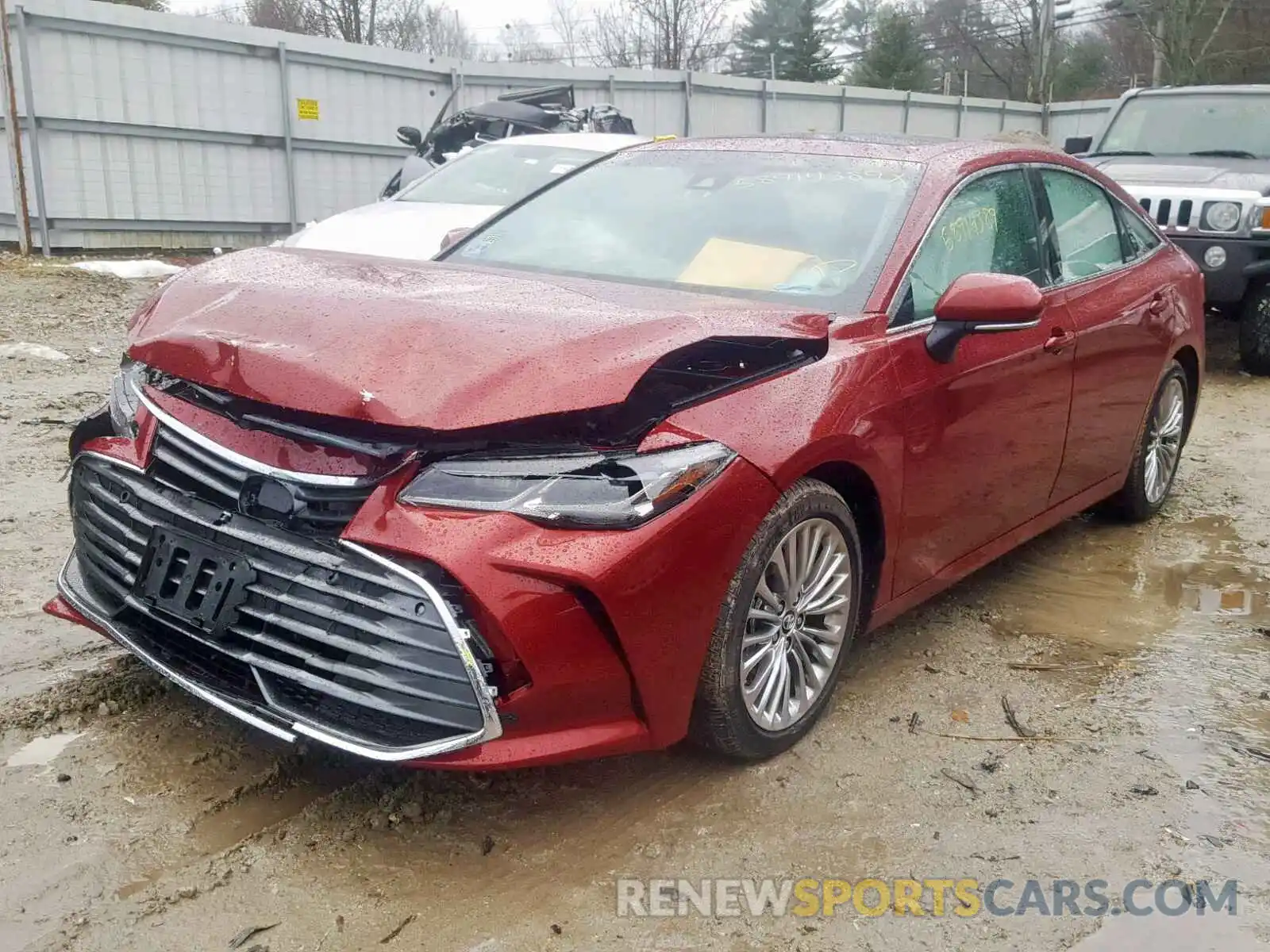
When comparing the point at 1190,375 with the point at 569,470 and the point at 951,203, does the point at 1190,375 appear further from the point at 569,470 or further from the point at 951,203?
the point at 569,470

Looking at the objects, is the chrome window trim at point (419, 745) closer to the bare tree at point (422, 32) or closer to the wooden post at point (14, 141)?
the wooden post at point (14, 141)

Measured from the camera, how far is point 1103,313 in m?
4.14

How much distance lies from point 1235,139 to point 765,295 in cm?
751

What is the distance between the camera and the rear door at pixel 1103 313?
404 cm

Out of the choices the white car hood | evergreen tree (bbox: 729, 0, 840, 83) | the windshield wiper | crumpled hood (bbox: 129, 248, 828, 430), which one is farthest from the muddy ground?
evergreen tree (bbox: 729, 0, 840, 83)

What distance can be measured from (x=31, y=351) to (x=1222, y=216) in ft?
26.5

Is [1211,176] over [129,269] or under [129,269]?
over

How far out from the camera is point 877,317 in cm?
310

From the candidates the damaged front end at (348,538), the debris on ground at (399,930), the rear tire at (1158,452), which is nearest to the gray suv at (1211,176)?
the rear tire at (1158,452)

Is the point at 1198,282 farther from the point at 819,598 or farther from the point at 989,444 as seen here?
the point at 819,598

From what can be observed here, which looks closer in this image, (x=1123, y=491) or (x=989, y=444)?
(x=989, y=444)

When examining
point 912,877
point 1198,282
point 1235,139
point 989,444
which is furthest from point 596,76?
point 912,877

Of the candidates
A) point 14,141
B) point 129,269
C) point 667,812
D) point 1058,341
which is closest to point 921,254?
point 1058,341

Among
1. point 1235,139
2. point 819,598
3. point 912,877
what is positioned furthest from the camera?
point 1235,139
